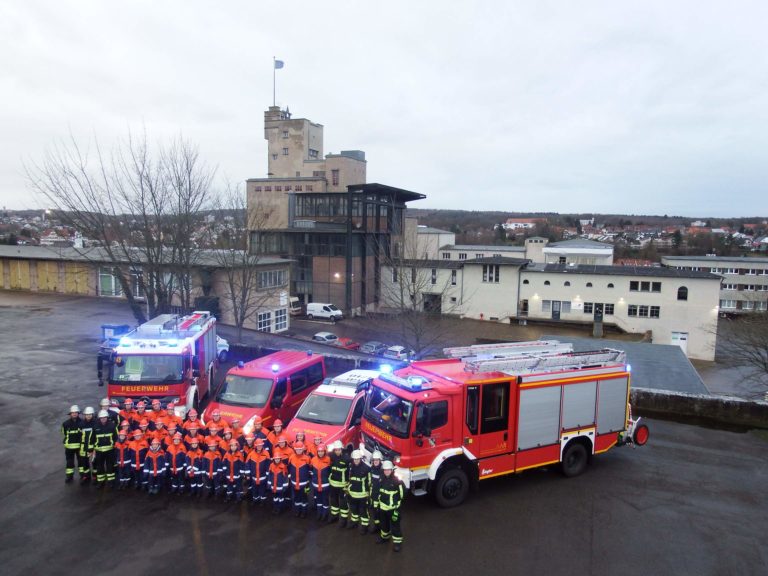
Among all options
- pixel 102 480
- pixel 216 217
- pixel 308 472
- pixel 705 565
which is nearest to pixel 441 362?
pixel 308 472

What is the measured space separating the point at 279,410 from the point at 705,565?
28.5ft

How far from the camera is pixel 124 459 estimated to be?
971 cm

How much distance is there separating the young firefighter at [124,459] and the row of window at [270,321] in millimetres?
27416

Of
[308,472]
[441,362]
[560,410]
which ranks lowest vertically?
[308,472]

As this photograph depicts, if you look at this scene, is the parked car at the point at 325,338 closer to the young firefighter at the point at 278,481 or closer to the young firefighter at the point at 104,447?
the young firefighter at the point at 104,447

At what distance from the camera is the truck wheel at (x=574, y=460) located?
34.3 feet

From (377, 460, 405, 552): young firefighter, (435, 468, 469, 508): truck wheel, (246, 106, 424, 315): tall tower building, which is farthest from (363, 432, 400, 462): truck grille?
(246, 106, 424, 315): tall tower building

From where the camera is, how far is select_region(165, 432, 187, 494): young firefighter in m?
9.55

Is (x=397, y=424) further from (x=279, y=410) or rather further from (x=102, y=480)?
(x=102, y=480)

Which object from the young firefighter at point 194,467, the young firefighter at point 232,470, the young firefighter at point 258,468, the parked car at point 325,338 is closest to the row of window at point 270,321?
the parked car at point 325,338

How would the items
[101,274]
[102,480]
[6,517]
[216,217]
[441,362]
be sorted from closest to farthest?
[6,517] → [102,480] → [441,362] → [216,217] → [101,274]

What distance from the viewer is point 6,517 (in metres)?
8.89

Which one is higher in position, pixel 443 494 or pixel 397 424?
pixel 397 424

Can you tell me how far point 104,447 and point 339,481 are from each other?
15.0ft
